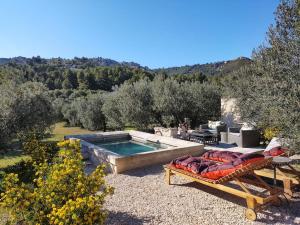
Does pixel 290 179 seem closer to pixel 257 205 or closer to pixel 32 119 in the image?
pixel 257 205

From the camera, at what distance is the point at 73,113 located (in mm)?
35344

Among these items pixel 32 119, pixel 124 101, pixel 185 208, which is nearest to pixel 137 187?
pixel 185 208

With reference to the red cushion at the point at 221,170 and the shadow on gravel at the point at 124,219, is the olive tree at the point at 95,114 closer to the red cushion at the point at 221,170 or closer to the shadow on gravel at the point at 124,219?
the red cushion at the point at 221,170

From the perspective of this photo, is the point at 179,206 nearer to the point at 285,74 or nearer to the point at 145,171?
the point at 145,171

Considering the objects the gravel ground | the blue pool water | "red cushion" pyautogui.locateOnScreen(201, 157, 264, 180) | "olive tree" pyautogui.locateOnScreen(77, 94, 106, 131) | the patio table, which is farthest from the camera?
"olive tree" pyautogui.locateOnScreen(77, 94, 106, 131)

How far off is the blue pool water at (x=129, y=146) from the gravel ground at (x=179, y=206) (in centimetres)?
588

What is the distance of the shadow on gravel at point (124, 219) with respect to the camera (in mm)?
5733

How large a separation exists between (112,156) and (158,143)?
4979 mm

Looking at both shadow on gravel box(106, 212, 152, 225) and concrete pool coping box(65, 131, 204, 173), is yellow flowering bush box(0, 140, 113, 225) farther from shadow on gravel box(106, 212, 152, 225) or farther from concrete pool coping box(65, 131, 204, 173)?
concrete pool coping box(65, 131, 204, 173)

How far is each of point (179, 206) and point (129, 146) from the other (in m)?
9.37

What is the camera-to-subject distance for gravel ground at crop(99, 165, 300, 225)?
228 inches

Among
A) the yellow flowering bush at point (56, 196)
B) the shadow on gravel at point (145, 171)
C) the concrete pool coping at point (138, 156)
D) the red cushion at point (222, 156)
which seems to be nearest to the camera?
the yellow flowering bush at point (56, 196)

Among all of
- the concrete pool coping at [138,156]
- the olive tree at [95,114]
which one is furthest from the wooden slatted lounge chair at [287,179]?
the olive tree at [95,114]

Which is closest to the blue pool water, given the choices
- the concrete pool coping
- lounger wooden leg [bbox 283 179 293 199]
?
the concrete pool coping
